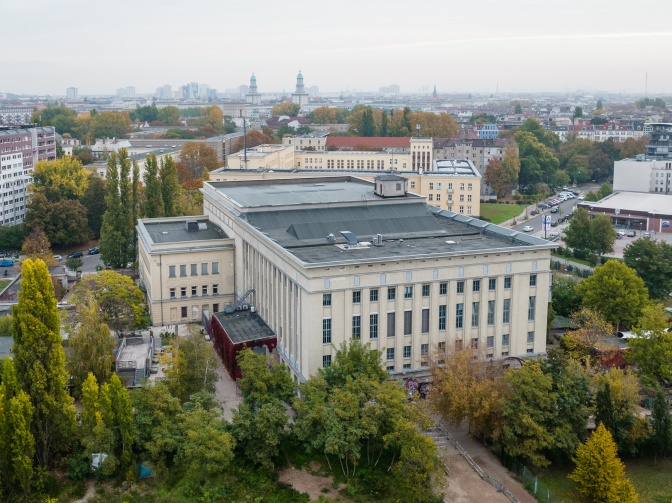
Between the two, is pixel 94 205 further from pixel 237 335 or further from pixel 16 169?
pixel 237 335

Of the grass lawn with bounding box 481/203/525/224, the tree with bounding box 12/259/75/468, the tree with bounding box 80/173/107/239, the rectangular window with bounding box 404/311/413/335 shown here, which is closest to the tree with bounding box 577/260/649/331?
the rectangular window with bounding box 404/311/413/335

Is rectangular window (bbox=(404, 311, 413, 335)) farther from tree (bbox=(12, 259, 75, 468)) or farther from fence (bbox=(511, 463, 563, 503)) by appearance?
tree (bbox=(12, 259, 75, 468))

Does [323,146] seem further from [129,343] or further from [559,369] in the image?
[559,369]

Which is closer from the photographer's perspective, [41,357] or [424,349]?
[41,357]

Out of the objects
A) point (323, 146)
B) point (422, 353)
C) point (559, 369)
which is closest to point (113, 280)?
point (422, 353)

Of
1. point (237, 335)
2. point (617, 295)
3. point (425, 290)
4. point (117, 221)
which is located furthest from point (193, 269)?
point (617, 295)

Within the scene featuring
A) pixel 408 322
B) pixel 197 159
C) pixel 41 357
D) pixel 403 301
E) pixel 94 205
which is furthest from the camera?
pixel 197 159
